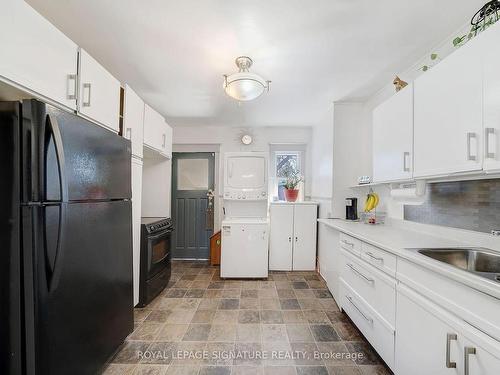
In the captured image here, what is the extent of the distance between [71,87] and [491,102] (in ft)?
7.40

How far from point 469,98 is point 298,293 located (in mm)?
2416

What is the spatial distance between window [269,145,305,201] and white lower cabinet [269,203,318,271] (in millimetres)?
635

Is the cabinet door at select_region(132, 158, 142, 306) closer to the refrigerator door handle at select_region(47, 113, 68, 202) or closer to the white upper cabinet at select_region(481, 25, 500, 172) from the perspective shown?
the refrigerator door handle at select_region(47, 113, 68, 202)

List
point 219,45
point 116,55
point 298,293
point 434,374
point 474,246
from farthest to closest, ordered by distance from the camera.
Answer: point 298,293
point 116,55
point 219,45
point 474,246
point 434,374

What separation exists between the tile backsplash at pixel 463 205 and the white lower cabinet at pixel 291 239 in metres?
1.69

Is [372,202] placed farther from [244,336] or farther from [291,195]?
[244,336]

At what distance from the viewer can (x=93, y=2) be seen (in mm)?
1432

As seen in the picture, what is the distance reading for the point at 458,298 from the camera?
0.94 meters

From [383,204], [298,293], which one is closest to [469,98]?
[383,204]

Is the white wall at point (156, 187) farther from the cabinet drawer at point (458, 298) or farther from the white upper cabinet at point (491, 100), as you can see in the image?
the white upper cabinet at point (491, 100)

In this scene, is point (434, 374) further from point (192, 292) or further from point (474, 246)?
point (192, 292)

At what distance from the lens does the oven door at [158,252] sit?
7.72 feet

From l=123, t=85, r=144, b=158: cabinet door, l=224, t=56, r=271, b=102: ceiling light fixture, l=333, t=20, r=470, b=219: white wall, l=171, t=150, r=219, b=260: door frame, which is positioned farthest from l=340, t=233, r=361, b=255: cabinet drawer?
l=171, t=150, r=219, b=260: door frame

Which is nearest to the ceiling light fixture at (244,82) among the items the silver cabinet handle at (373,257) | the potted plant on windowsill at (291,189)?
the silver cabinet handle at (373,257)
